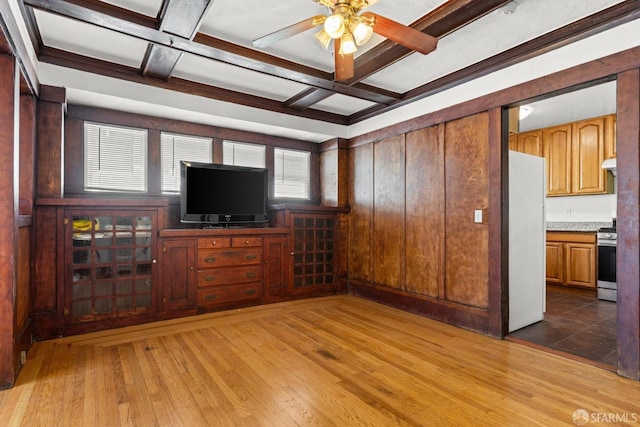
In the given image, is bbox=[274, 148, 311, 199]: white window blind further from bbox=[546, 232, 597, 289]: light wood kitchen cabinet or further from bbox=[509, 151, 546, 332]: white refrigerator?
bbox=[546, 232, 597, 289]: light wood kitchen cabinet

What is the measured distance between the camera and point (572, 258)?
17.2ft

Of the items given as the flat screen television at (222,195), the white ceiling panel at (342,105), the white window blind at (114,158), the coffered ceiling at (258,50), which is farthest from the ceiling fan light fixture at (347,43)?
the white window blind at (114,158)

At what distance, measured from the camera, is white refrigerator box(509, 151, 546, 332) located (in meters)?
3.47

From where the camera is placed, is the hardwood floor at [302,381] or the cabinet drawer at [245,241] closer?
the hardwood floor at [302,381]

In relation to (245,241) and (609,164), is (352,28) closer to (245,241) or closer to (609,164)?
(245,241)

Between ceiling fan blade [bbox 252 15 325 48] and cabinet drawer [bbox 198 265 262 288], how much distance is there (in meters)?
2.65

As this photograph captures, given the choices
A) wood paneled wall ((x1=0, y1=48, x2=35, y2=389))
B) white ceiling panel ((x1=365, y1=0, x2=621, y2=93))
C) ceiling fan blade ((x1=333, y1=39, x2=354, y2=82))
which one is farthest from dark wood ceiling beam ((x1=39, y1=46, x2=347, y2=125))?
ceiling fan blade ((x1=333, y1=39, x2=354, y2=82))

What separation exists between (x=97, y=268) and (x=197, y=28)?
2.46 metres

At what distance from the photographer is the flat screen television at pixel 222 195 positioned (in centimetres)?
423

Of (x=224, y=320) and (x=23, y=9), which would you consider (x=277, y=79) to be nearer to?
(x=23, y=9)

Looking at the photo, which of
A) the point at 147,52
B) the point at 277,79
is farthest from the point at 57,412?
the point at 277,79

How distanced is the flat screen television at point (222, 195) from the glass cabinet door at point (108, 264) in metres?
0.60

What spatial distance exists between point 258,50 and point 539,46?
8.01ft

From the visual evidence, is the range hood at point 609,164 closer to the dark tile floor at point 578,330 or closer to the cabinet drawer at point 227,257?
the dark tile floor at point 578,330
